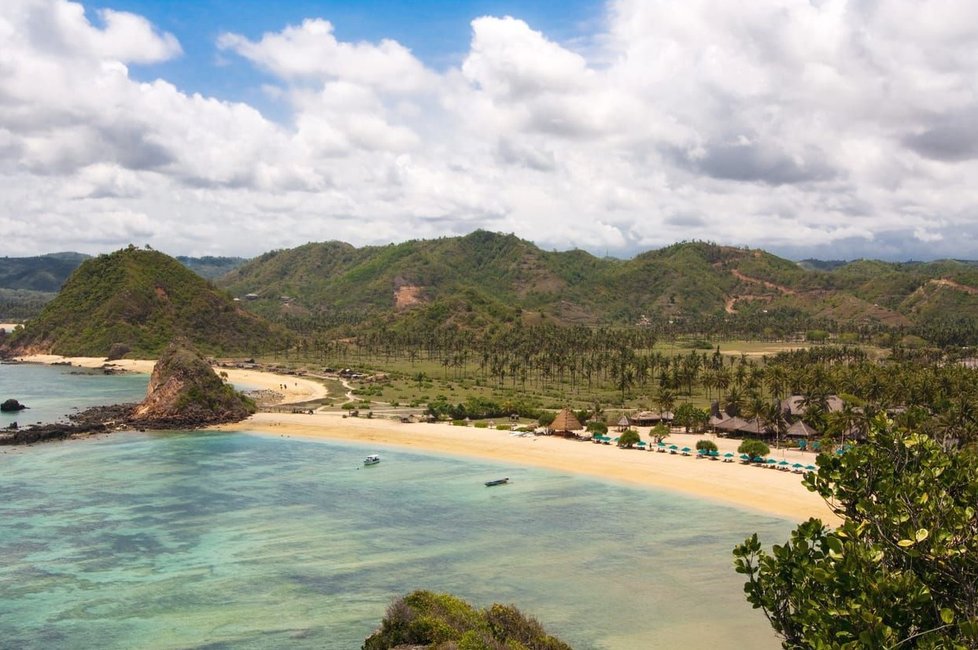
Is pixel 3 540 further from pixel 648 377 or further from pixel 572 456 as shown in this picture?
pixel 648 377

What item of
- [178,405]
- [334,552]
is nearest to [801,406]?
[334,552]

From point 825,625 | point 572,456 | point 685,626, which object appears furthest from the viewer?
point 572,456

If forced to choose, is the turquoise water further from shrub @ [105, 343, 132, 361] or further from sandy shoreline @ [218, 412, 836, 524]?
sandy shoreline @ [218, 412, 836, 524]

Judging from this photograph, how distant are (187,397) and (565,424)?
53658mm

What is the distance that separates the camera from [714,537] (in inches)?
1895

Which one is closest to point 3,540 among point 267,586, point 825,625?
point 267,586

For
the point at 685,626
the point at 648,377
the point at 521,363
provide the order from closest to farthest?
the point at 685,626 < the point at 648,377 < the point at 521,363

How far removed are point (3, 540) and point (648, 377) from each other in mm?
116542

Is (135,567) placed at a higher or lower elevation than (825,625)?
lower

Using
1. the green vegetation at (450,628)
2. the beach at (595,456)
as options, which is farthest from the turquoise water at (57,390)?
the green vegetation at (450,628)

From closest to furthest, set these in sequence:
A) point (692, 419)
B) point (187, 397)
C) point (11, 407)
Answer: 1. point (692, 419)
2. point (187, 397)
3. point (11, 407)

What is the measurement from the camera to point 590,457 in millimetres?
72500

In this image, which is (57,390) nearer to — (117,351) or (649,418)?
(117,351)

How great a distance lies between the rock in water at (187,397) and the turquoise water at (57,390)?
1189 centimetres
